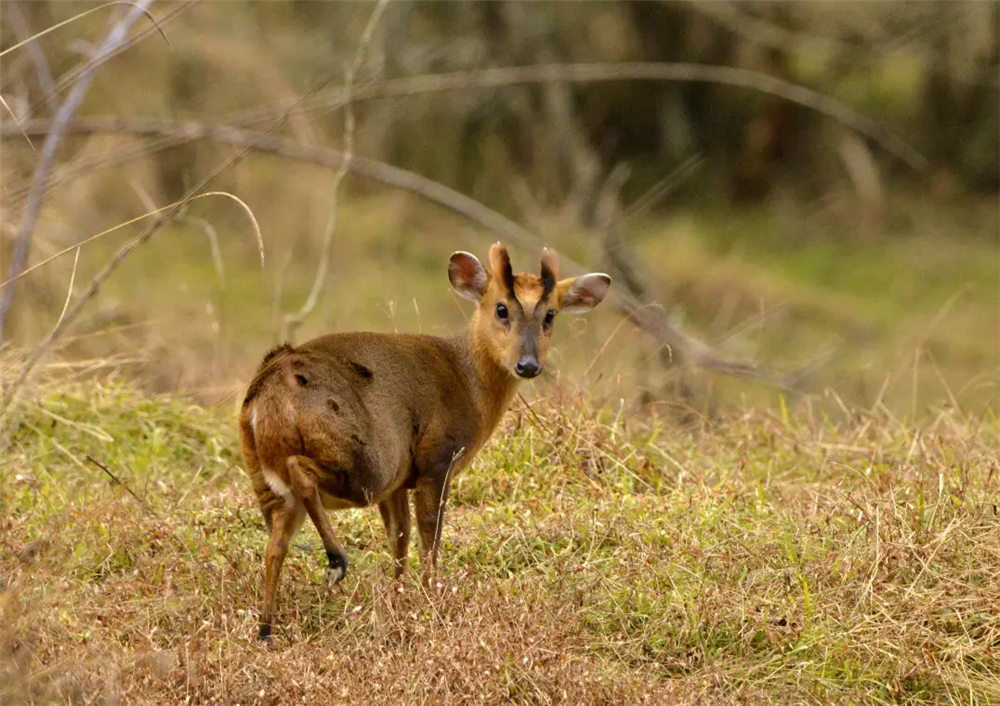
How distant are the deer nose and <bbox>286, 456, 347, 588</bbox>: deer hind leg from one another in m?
0.98

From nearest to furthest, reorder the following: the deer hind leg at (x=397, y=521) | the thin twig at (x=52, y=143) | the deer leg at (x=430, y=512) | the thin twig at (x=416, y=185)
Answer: the thin twig at (x=52, y=143), the thin twig at (x=416, y=185), the deer leg at (x=430, y=512), the deer hind leg at (x=397, y=521)

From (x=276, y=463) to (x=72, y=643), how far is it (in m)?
0.75

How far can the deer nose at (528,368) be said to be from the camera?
5.23 metres

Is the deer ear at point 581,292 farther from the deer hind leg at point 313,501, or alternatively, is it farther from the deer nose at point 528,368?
the deer hind leg at point 313,501

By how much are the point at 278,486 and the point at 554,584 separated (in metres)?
0.95

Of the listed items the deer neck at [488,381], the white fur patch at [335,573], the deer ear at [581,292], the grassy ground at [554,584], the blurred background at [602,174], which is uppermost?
the deer ear at [581,292]

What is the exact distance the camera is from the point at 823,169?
14.6 meters

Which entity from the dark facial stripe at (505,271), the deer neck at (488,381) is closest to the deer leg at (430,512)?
the deer neck at (488,381)

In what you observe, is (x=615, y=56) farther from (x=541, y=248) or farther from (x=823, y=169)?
(x=541, y=248)

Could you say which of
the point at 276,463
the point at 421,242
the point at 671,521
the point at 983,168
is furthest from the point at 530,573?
the point at 983,168

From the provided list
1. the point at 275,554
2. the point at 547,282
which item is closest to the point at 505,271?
the point at 547,282

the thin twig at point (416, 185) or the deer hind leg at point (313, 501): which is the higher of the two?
the thin twig at point (416, 185)

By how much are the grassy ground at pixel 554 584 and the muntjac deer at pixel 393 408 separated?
28cm

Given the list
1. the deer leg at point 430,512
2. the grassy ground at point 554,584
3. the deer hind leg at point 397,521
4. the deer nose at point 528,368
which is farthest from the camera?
the deer nose at point 528,368
